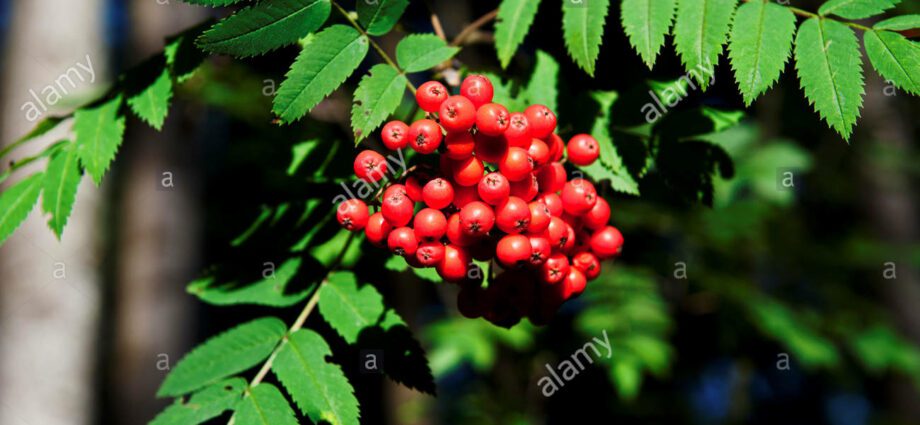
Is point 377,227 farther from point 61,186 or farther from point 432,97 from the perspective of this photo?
point 61,186

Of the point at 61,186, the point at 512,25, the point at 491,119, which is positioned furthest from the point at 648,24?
the point at 61,186

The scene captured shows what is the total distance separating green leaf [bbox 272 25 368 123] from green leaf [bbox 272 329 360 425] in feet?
1.99

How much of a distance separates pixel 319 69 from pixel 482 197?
0.43 meters

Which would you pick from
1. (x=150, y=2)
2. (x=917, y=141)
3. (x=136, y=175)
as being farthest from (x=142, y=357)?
Answer: (x=917, y=141)

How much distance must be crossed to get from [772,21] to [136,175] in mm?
4833

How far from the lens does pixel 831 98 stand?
A: 52.5 inches

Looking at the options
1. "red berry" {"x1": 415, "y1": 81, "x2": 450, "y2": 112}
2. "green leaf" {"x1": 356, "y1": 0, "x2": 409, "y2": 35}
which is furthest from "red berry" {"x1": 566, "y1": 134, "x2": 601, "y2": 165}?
"green leaf" {"x1": 356, "y1": 0, "x2": 409, "y2": 35}

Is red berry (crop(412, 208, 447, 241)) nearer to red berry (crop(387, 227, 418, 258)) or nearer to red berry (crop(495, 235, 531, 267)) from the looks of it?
red berry (crop(387, 227, 418, 258))

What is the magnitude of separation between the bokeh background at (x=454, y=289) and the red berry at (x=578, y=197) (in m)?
1.58

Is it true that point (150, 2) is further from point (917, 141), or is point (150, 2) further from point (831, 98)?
point (917, 141)

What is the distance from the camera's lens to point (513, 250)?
1.33 metres

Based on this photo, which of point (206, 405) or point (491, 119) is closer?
point (491, 119)

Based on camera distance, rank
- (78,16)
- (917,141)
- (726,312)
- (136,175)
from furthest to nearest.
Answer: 1. (917,141)
2. (78,16)
3. (136,175)
4. (726,312)

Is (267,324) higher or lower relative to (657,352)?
higher
